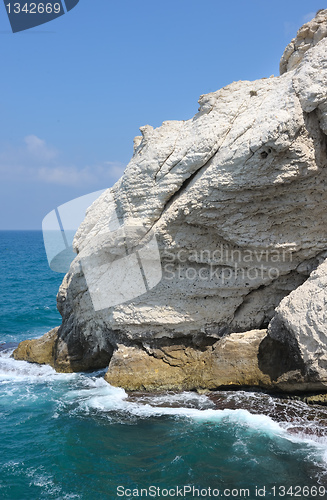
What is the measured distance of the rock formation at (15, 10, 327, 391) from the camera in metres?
12.6

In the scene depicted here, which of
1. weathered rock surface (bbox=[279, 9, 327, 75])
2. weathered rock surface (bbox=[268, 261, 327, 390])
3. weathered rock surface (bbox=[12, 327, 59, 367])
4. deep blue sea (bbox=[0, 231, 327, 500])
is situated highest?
weathered rock surface (bbox=[279, 9, 327, 75])

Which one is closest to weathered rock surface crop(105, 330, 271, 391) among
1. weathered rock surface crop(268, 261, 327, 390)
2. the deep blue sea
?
the deep blue sea

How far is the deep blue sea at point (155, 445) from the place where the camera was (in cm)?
976

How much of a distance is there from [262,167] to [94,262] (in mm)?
7852

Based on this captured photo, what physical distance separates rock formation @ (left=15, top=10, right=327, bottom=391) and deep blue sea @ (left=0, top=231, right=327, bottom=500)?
1.23 meters

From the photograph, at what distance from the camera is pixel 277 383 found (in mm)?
13234

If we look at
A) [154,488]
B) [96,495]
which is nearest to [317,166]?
[154,488]

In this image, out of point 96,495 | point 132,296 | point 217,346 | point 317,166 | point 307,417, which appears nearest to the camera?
point 96,495

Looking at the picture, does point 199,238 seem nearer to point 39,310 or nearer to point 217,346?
point 217,346

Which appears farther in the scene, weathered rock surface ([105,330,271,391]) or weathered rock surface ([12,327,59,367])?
weathered rock surface ([12,327,59,367])

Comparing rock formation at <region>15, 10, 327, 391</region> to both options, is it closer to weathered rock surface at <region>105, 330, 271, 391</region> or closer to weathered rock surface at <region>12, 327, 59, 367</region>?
weathered rock surface at <region>105, 330, 271, 391</region>

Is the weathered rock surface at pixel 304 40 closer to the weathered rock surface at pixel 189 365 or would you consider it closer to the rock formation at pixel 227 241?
the rock formation at pixel 227 241

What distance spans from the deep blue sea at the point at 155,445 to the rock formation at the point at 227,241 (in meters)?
1.23

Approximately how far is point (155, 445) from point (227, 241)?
7.19 m
